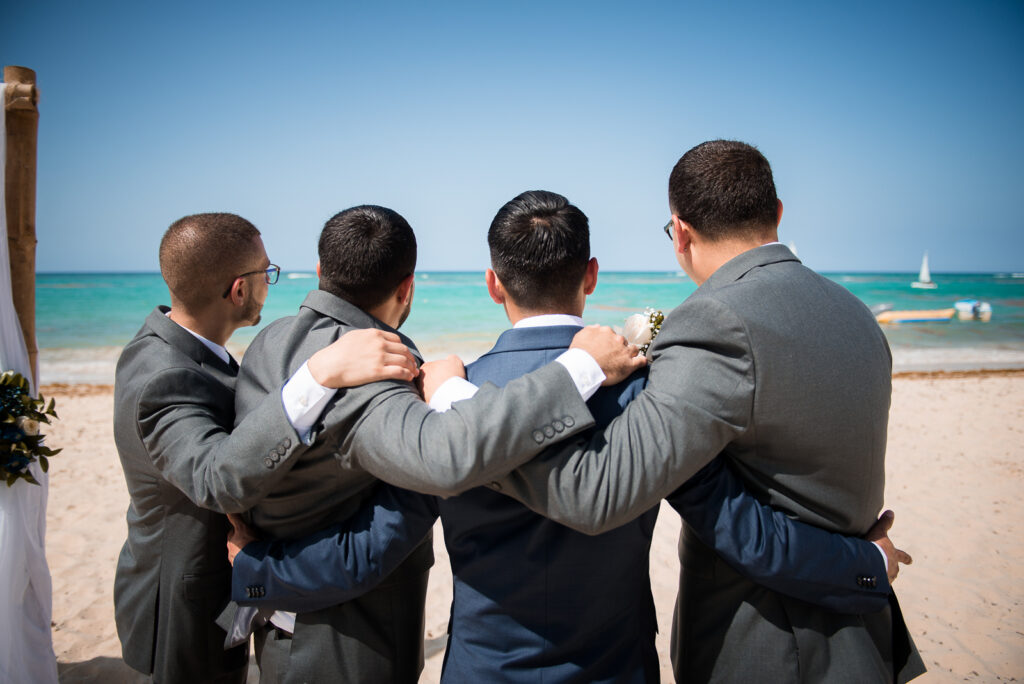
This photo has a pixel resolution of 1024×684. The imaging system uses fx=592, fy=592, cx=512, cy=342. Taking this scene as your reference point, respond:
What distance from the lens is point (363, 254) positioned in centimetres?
203

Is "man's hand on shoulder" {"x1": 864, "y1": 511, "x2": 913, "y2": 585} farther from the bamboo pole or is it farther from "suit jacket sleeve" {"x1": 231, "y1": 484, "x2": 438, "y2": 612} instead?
the bamboo pole

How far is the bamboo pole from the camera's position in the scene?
2652 mm

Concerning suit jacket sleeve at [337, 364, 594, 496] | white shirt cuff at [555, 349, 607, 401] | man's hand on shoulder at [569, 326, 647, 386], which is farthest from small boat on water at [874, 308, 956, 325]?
suit jacket sleeve at [337, 364, 594, 496]

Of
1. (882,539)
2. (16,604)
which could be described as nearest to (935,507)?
(882,539)

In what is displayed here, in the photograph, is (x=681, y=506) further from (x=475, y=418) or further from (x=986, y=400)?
(x=986, y=400)

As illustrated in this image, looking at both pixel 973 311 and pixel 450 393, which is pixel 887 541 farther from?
pixel 973 311

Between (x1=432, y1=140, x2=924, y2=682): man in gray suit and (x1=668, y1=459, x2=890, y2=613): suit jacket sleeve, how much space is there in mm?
58

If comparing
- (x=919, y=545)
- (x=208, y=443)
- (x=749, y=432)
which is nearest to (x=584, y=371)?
(x=749, y=432)

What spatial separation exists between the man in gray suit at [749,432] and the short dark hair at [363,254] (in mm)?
887

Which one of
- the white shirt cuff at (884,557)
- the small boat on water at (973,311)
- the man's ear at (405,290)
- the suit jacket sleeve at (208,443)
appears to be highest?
the man's ear at (405,290)

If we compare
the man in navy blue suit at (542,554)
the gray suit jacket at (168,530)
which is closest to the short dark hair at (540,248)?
the man in navy blue suit at (542,554)

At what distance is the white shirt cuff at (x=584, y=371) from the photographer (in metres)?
1.55

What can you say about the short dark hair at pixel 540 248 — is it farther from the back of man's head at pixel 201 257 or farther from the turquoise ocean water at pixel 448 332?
the turquoise ocean water at pixel 448 332

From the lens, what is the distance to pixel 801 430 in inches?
63.7
